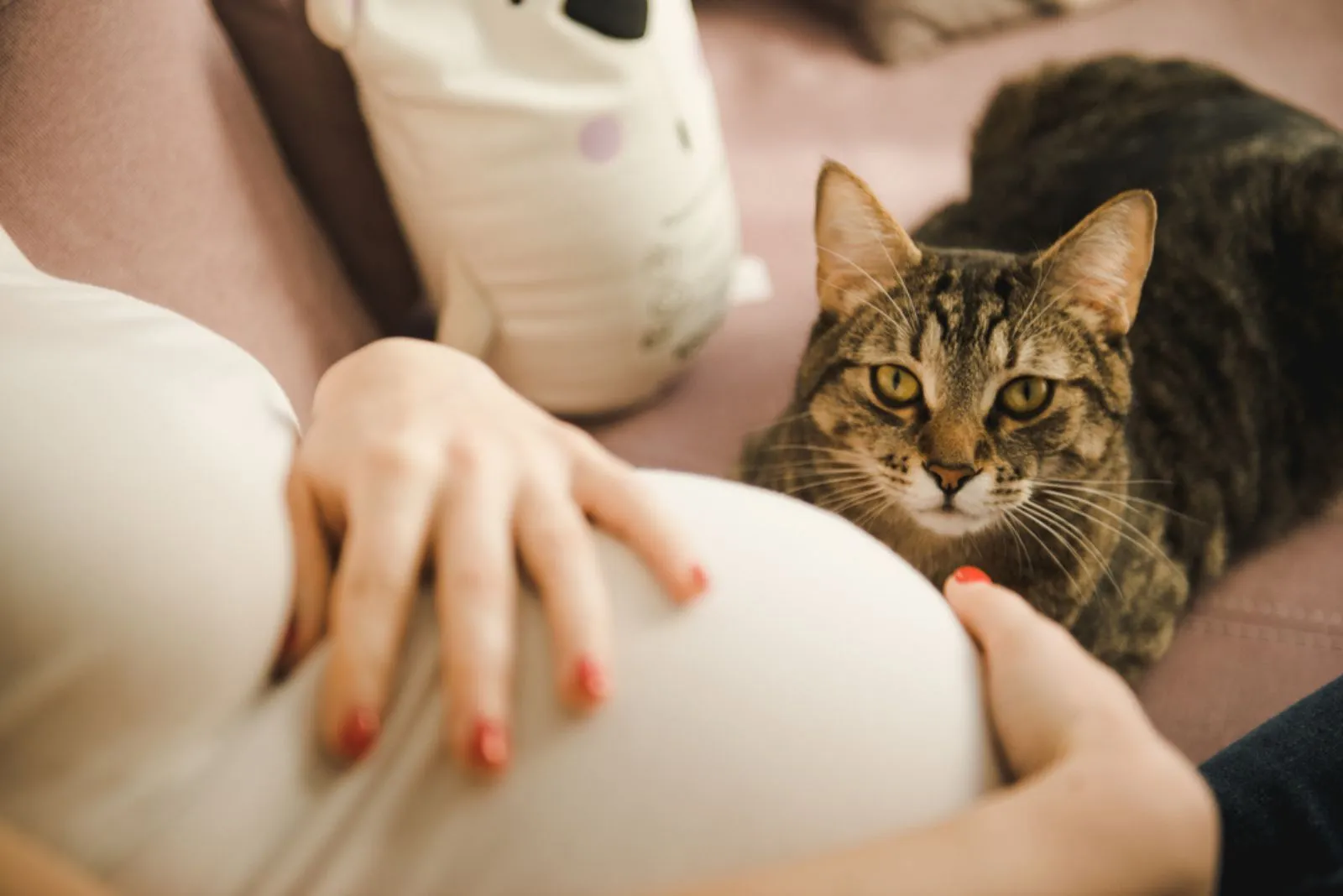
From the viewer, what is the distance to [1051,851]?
0.32 meters

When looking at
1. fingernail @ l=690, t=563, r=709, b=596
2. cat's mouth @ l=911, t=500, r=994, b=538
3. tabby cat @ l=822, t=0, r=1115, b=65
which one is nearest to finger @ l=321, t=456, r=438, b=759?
fingernail @ l=690, t=563, r=709, b=596

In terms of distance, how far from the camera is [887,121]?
1.35 m

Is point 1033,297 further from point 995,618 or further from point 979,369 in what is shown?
point 995,618

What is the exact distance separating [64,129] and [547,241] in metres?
0.38

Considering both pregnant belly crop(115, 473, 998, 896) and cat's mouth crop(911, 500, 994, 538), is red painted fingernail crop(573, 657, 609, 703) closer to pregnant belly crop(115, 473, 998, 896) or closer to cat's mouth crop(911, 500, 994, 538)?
pregnant belly crop(115, 473, 998, 896)

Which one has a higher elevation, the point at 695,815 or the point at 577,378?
the point at 695,815

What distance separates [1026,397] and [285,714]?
63 centimetres

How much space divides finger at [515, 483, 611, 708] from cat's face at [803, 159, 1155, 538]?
0.43m

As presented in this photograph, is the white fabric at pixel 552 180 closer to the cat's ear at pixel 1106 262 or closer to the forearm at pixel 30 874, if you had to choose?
the cat's ear at pixel 1106 262

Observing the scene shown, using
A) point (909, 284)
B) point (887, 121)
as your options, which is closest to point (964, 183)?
point (887, 121)

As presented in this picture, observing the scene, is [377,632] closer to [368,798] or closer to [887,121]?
[368,798]

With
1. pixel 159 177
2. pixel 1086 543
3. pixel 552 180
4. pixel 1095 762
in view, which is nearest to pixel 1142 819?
pixel 1095 762

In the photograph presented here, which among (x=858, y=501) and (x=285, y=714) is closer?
(x=285, y=714)

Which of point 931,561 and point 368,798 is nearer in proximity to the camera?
point 368,798
